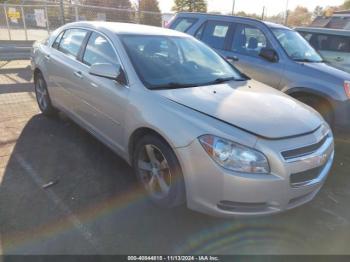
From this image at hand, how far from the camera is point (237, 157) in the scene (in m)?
2.50

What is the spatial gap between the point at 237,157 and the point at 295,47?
159 inches

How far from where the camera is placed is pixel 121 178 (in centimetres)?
373

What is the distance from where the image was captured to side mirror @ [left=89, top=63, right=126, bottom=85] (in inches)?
129

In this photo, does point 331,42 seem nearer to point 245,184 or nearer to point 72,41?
point 72,41

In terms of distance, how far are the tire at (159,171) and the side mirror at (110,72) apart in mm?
682

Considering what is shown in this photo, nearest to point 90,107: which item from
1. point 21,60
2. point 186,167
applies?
point 186,167

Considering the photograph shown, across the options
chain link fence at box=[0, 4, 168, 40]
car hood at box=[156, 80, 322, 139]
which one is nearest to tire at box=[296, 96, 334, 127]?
car hood at box=[156, 80, 322, 139]

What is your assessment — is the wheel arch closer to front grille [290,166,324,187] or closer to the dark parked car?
front grille [290,166,324,187]

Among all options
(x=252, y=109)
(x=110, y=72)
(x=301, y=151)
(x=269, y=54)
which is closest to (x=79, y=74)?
(x=110, y=72)

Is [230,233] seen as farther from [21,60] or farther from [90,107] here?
[21,60]

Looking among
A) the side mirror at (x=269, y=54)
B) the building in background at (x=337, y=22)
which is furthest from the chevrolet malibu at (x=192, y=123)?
the building in background at (x=337, y=22)

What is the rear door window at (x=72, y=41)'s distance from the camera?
4312 millimetres

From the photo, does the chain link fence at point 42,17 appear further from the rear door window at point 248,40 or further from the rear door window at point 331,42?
the rear door window at point 248,40

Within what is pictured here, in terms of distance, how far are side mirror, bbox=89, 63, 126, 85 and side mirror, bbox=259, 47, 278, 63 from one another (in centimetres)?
301
